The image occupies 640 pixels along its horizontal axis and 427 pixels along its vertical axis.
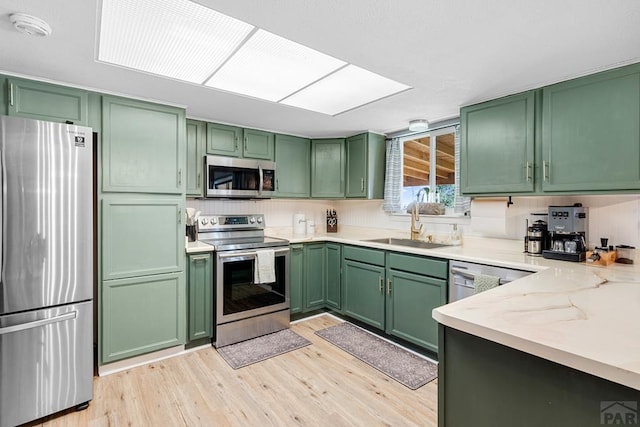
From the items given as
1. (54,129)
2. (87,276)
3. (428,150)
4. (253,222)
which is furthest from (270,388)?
(428,150)

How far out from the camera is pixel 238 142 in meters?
3.39

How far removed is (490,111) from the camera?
254cm

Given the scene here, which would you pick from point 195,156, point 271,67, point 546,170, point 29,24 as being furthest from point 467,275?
point 29,24

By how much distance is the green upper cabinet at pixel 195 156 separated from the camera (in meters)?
3.07

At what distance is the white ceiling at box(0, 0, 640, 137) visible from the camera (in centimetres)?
139

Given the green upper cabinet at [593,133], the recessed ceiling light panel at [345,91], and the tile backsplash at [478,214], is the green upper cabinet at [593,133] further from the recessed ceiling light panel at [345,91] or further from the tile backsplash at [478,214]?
the recessed ceiling light panel at [345,91]

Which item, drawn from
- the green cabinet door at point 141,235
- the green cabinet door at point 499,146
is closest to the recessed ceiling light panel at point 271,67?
the green cabinet door at point 141,235

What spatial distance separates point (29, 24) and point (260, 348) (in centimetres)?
265

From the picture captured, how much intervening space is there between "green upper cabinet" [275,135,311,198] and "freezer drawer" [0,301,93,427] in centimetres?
222

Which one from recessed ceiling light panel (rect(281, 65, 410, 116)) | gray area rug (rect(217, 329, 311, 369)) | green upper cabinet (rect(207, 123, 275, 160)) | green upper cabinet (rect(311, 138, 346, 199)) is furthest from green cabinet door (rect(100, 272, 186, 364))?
green upper cabinet (rect(311, 138, 346, 199))

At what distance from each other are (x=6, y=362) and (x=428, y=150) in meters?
3.79

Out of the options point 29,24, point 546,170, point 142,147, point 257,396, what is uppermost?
point 29,24

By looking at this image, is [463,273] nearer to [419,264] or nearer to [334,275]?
[419,264]

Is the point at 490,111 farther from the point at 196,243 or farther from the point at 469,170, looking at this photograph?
the point at 196,243
